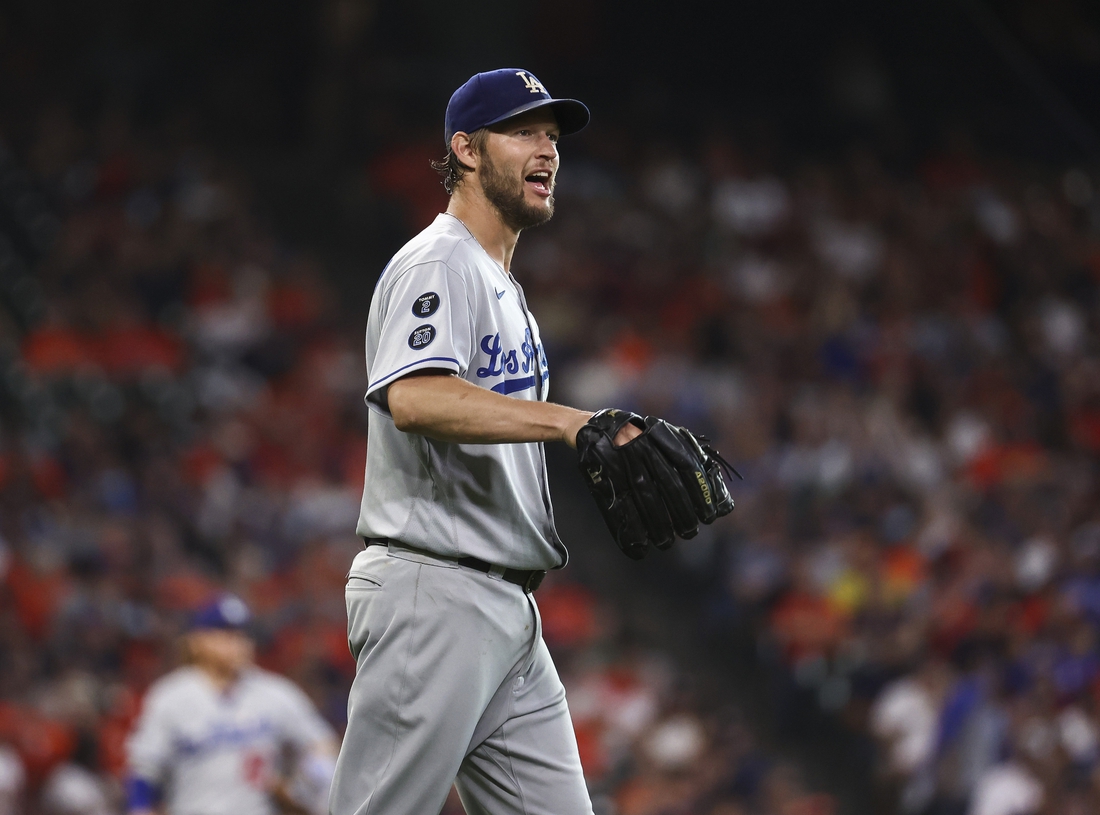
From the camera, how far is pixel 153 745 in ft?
18.7

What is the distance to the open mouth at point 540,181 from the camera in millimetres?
2971

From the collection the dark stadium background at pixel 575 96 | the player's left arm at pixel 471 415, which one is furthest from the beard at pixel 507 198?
the dark stadium background at pixel 575 96

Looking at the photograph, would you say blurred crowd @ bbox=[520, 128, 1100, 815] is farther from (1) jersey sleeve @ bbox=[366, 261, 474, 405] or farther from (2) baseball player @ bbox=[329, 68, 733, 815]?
(1) jersey sleeve @ bbox=[366, 261, 474, 405]

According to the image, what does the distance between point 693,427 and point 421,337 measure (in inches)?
305

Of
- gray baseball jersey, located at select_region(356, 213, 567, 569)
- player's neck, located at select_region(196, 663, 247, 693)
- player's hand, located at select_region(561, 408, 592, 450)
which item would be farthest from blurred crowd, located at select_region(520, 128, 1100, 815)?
player's hand, located at select_region(561, 408, 592, 450)

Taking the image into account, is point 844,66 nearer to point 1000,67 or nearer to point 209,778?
point 1000,67

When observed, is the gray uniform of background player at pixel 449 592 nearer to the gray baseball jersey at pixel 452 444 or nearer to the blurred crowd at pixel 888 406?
the gray baseball jersey at pixel 452 444

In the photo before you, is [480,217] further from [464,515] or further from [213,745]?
[213,745]

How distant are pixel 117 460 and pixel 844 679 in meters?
5.39

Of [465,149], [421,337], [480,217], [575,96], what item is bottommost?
[421,337]

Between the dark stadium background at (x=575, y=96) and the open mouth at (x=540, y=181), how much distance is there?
6442 mm

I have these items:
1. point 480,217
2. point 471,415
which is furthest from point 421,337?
point 480,217

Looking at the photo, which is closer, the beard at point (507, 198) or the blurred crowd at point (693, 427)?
the beard at point (507, 198)

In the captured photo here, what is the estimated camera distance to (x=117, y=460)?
32.5 ft
